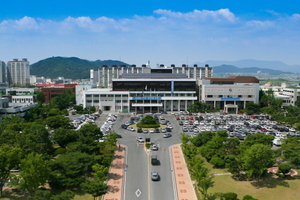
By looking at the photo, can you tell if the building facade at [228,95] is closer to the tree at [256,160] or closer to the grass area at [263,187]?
the grass area at [263,187]

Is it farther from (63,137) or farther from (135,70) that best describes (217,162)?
(135,70)

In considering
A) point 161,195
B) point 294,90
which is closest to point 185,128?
point 161,195

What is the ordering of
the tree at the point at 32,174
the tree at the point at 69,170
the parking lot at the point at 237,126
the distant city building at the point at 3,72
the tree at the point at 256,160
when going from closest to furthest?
1. the tree at the point at 32,174
2. the tree at the point at 69,170
3. the tree at the point at 256,160
4. the parking lot at the point at 237,126
5. the distant city building at the point at 3,72

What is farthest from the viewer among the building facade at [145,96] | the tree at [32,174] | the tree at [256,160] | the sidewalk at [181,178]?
the building facade at [145,96]

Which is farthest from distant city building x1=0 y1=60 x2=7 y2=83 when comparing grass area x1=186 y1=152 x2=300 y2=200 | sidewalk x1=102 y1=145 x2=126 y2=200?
grass area x1=186 y1=152 x2=300 y2=200


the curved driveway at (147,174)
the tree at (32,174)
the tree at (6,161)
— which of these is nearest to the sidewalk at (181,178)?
the curved driveway at (147,174)

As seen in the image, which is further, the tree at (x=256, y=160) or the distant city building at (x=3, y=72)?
the distant city building at (x=3, y=72)

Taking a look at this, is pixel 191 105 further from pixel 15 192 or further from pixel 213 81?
pixel 15 192
